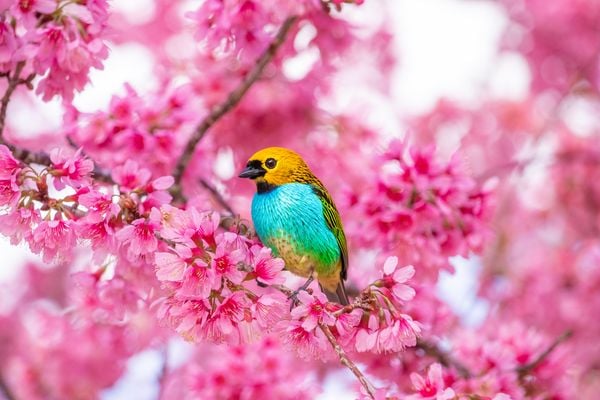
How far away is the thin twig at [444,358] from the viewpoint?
3797mm

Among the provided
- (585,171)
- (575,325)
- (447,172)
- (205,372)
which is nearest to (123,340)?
(205,372)

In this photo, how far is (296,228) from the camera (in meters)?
3.28

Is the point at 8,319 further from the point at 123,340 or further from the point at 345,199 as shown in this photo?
the point at 345,199

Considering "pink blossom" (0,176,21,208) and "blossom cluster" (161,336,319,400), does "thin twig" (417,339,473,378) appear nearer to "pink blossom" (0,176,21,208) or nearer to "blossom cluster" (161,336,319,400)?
"blossom cluster" (161,336,319,400)

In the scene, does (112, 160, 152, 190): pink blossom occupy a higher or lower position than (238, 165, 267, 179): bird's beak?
higher

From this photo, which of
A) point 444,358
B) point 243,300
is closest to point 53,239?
point 243,300

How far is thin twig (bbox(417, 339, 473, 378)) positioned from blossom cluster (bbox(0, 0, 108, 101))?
198 centimetres

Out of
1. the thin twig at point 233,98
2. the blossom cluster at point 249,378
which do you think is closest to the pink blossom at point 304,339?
the thin twig at point 233,98

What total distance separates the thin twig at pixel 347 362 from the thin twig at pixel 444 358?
141cm

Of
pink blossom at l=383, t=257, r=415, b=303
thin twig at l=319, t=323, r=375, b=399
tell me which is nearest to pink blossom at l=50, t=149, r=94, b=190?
thin twig at l=319, t=323, r=375, b=399

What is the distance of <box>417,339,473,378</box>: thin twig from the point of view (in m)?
3.80

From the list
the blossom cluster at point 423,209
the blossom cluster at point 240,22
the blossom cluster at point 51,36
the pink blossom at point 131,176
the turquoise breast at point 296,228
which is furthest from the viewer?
the blossom cluster at point 423,209

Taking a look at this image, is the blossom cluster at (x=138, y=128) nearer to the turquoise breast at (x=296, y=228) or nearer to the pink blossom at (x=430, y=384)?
the turquoise breast at (x=296, y=228)

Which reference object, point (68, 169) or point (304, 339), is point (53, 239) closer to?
point (68, 169)
